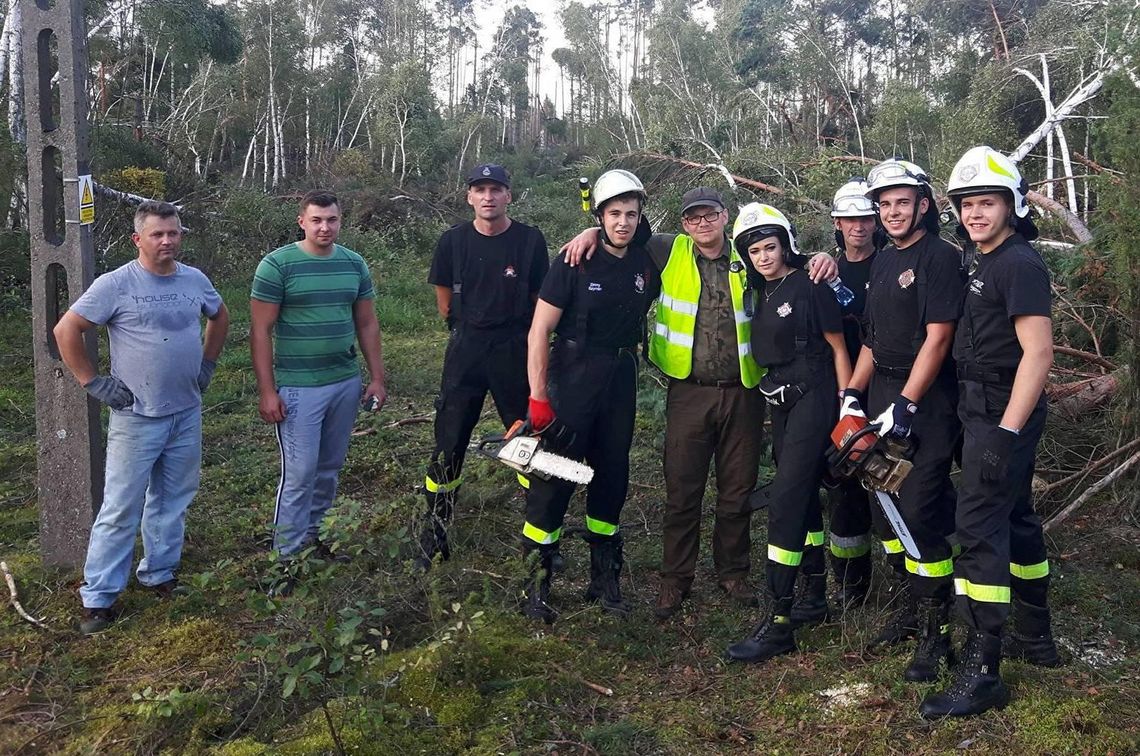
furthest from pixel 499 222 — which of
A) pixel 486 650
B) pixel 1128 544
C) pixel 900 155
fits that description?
pixel 900 155

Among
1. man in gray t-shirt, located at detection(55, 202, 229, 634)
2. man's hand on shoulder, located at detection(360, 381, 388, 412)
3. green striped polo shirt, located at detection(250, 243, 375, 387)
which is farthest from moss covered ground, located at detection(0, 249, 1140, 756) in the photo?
green striped polo shirt, located at detection(250, 243, 375, 387)

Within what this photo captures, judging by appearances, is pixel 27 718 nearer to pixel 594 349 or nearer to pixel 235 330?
pixel 594 349

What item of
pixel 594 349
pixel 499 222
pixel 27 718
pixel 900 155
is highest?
pixel 900 155

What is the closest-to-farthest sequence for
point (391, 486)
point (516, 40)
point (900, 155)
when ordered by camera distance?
point (391, 486)
point (900, 155)
point (516, 40)

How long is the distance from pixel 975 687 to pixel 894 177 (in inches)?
79.5

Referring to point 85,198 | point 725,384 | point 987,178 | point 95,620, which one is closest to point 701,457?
point 725,384

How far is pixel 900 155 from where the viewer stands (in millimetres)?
16188

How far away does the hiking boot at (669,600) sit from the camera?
4.36m

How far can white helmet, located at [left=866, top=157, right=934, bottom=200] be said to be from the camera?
143 inches

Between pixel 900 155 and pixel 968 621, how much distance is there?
14.6 m

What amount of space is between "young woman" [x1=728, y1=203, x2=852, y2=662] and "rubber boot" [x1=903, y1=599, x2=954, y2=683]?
553mm

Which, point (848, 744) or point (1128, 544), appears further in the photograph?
point (1128, 544)

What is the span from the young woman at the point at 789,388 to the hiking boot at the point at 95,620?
116 inches

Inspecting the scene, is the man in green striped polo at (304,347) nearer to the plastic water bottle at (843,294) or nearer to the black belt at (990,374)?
the plastic water bottle at (843,294)
